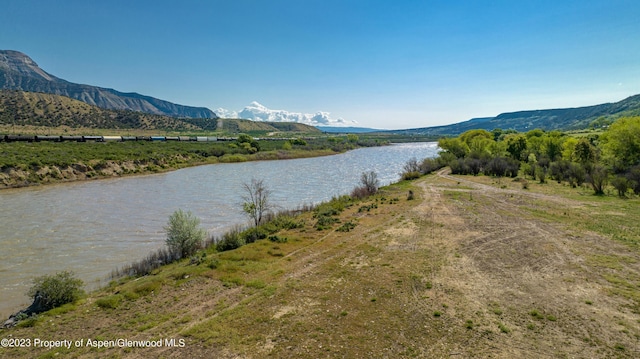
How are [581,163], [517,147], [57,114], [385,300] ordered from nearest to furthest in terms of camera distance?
[385,300] < [581,163] < [517,147] < [57,114]

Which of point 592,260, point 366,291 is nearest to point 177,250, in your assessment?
point 366,291

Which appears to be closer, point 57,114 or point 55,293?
point 55,293

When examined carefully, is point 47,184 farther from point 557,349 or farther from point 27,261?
point 557,349

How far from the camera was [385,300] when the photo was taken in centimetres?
1092

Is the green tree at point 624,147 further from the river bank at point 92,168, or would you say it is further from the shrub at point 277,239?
the river bank at point 92,168

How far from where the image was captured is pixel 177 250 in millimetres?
16969

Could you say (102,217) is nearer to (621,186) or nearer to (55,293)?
(55,293)

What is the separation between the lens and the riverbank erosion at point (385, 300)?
27.6 ft

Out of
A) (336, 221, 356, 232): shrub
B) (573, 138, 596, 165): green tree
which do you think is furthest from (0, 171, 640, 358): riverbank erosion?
(573, 138, 596, 165): green tree

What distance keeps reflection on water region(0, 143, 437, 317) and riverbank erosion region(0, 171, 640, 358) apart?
5077 mm

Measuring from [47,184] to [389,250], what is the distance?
44.7 meters

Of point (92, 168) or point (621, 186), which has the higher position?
point (92, 168)

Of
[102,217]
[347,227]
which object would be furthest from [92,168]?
[347,227]

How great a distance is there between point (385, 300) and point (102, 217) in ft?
82.5
